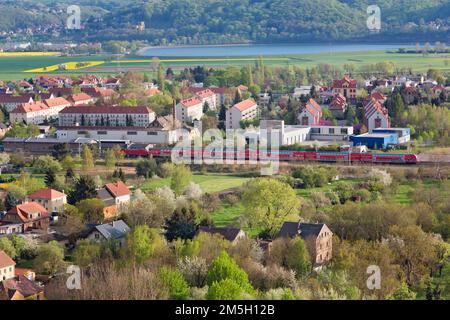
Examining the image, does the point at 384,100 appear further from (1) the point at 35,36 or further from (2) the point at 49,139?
(1) the point at 35,36

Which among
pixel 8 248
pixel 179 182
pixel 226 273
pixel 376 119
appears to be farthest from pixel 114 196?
pixel 376 119

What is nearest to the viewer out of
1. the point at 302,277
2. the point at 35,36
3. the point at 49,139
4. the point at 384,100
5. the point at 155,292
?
the point at 155,292

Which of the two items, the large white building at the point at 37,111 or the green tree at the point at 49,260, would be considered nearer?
the green tree at the point at 49,260

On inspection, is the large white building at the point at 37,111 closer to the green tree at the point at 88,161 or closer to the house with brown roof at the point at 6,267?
the green tree at the point at 88,161

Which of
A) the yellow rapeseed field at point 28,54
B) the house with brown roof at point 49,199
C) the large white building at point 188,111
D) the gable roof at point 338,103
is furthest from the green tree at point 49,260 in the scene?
the yellow rapeseed field at point 28,54
